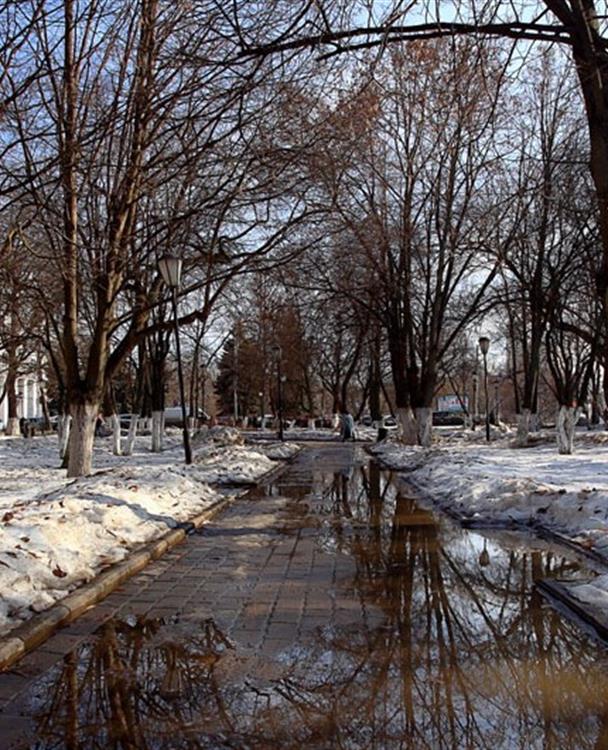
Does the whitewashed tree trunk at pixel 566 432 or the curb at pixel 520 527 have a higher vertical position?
the whitewashed tree trunk at pixel 566 432

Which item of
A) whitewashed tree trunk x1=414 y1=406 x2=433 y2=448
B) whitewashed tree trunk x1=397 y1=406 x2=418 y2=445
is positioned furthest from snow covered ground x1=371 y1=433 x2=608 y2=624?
whitewashed tree trunk x1=397 y1=406 x2=418 y2=445

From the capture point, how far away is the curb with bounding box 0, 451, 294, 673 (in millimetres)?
5316

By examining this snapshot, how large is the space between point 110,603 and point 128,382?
5650 centimetres

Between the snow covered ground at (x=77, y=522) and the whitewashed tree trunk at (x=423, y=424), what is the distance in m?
11.6

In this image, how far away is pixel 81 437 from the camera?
666 inches

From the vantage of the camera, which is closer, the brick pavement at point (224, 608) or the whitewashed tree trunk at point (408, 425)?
the brick pavement at point (224, 608)

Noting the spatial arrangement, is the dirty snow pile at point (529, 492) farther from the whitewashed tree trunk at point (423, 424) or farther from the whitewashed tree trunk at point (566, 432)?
the whitewashed tree trunk at point (423, 424)

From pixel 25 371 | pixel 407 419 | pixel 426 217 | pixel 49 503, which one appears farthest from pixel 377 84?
pixel 25 371

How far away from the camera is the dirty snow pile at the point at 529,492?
34.3 feet

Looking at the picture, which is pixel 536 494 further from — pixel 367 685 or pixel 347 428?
pixel 347 428

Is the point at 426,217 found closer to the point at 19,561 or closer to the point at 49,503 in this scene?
the point at 49,503

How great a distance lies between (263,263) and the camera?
19.3m

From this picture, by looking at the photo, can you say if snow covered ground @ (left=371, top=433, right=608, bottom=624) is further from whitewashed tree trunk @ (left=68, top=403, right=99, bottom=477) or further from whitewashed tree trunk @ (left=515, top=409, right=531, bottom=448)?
whitewashed tree trunk @ (left=515, top=409, right=531, bottom=448)

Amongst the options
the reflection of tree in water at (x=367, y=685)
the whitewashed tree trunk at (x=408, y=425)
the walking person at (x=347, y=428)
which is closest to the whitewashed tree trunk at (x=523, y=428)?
the whitewashed tree trunk at (x=408, y=425)
